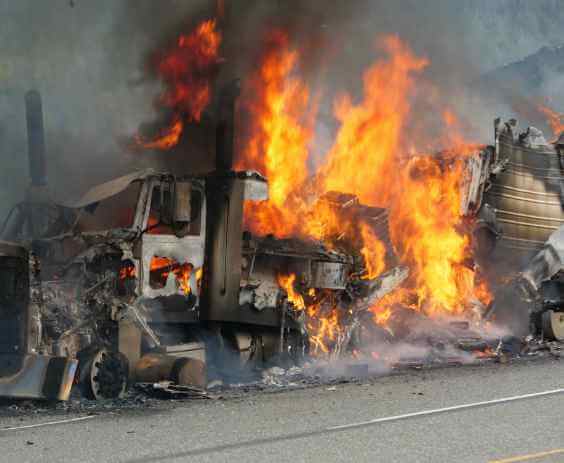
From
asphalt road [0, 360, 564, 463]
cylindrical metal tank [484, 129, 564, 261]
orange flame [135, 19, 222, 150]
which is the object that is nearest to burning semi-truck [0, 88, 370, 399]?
asphalt road [0, 360, 564, 463]

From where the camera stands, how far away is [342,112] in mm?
17031

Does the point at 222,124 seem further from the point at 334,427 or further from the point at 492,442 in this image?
the point at 492,442

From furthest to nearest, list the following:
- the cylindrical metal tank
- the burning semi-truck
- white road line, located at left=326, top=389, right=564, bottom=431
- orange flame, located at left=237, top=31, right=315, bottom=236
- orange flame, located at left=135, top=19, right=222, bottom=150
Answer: orange flame, located at left=135, top=19, right=222, bottom=150 < the cylindrical metal tank < orange flame, located at left=237, top=31, right=315, bottom=236 < the burning semi-truck < white road line, located at left=326, top=389, right=564, bottom=431

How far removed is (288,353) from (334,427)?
4.24 metres

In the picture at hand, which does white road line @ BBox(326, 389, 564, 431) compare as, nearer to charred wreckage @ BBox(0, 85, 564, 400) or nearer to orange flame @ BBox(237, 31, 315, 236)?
charred wreckage @ BBox(0, 85, 564, 400)

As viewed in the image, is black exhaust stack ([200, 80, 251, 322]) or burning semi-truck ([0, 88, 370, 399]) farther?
black exhaust stack ([200, 80, 251, 322])

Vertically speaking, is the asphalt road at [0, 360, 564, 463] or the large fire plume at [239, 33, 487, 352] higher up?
the large fire plume at [239, 33, 487, 352]

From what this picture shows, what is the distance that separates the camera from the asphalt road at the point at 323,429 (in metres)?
6.38

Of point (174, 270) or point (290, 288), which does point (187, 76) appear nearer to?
point (290, 288)

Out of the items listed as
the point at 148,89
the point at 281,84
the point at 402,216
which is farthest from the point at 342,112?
the point at 148,89

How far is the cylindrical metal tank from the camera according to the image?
49.0ft

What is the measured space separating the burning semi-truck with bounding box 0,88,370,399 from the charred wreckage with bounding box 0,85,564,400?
2 centimetres

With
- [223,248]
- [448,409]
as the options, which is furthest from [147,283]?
[448,409]

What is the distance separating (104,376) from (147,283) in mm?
1306
